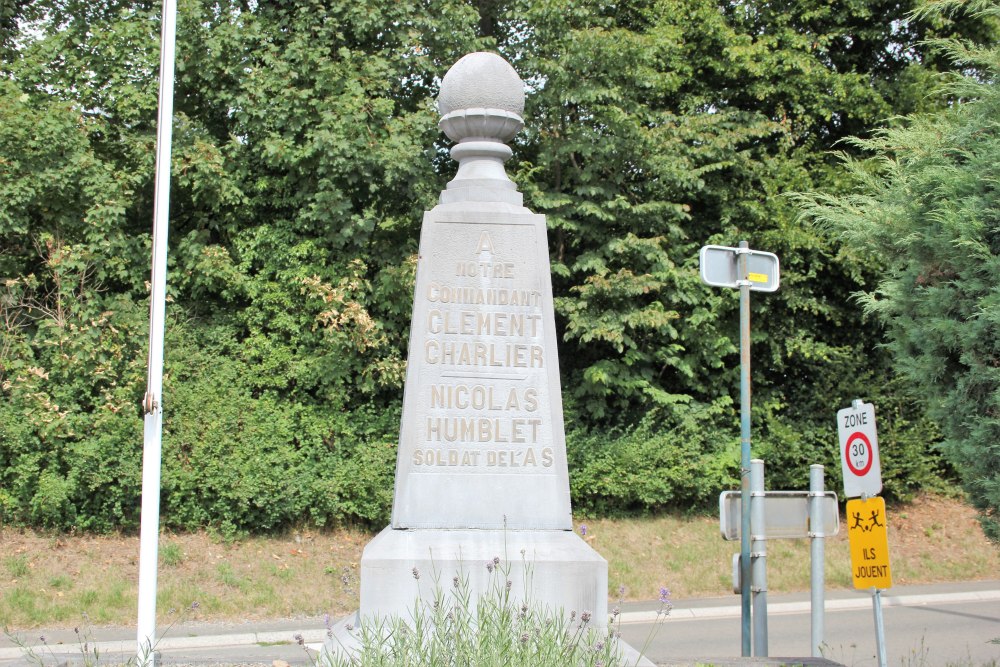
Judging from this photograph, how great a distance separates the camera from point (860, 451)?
245 inches

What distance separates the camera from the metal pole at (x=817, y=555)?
21.0 ft

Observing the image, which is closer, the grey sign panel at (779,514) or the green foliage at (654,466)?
the grey sign panel at (779,514)

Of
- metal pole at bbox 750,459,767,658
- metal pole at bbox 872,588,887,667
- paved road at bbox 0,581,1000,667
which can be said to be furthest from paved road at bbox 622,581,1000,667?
metal pole at bbox 872,588,887,667

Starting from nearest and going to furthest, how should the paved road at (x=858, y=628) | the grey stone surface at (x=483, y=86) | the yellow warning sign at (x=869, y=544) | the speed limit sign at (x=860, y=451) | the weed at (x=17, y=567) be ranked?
the grey stone surface at (x=483, y=86) → the yellow warning sign at (x=869, y=544) → the speed limit sign at (x=860, y=451) → the paved road at (x=858, y=628) → the weed at (x=17, y=567)

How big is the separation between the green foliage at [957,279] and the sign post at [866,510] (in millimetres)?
672

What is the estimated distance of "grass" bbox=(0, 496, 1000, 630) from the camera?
1034 centimetres

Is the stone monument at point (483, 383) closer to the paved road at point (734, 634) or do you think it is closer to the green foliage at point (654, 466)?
the paved road at point (734, 634)

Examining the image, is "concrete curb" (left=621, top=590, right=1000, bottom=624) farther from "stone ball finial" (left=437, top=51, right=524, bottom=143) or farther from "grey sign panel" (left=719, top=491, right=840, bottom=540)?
"stone ball finial" (left=437, top=51, right=524, bottom=143)

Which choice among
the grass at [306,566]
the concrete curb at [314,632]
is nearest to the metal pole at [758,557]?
the concrete curb at [314,632]

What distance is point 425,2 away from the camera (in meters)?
14.0

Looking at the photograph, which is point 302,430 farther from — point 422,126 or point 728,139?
point 728,139

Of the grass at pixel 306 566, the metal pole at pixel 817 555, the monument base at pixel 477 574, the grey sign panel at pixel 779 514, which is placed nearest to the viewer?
the monument base at pixel 477 574

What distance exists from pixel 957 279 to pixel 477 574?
12.9 feet

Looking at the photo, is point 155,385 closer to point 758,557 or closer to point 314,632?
point 314,632
